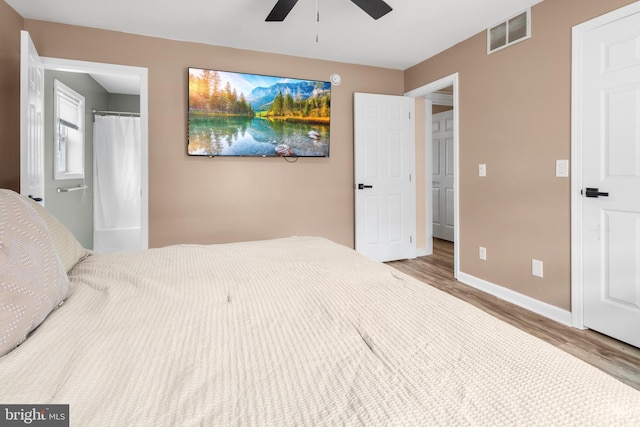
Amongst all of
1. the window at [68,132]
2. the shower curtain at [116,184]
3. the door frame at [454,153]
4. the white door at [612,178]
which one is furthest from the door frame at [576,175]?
the shower curtain at [116,184]

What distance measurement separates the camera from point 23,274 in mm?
857

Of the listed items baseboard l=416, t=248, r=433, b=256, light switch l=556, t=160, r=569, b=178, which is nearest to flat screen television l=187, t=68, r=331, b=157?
baseboard l=416, t=248, r=433, b=256

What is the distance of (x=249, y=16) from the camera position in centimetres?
292

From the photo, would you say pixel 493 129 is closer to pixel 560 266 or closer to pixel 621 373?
pixel 560 266

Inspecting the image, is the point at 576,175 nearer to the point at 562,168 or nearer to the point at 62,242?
the point at 562,168

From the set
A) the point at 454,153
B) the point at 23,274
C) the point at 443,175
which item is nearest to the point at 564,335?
the point at 454,153

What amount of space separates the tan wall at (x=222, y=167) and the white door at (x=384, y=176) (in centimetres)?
14

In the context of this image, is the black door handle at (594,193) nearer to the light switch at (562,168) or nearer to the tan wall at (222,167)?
the light switch at (562,168)

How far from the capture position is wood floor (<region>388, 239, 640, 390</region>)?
1943 mm

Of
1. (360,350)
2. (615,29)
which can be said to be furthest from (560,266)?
(360,350)

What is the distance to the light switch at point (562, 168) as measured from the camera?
2.51 metres

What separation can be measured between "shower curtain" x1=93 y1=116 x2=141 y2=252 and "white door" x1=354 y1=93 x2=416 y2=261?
3020mm

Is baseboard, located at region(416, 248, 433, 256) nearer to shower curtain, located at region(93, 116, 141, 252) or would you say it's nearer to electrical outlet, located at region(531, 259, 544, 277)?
electrical outlet, located at region(531, 259, 544, 277)

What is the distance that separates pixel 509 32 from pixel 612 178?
151 centimetres
